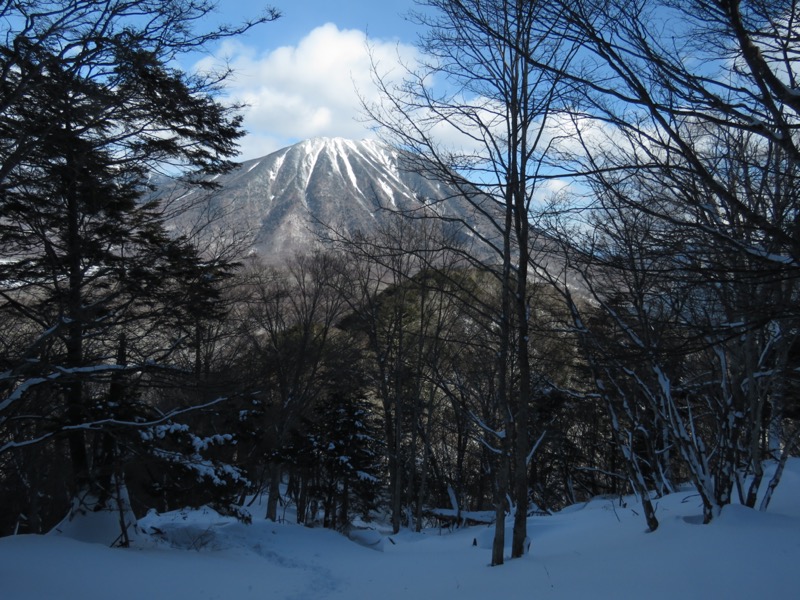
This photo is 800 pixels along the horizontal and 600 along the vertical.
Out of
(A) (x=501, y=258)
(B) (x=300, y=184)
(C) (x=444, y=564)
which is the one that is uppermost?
(B) (x=300, y=184)

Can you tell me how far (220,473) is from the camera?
11.2 metres

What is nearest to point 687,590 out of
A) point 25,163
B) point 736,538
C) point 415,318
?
point 736,538

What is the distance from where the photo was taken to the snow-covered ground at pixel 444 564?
5.32m

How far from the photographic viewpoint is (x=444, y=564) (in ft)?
33.8

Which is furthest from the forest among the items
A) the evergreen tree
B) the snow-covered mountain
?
the snow-covered mountain

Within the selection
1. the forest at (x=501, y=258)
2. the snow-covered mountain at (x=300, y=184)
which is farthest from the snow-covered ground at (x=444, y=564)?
the snow-covered mountain at (x=300, y=184)

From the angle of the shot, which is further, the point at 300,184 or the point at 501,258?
the point at 300,184

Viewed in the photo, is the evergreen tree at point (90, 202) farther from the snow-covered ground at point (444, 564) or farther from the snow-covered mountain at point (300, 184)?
the snow-covered mountain at point (300, 184)

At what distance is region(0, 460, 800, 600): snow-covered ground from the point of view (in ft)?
17.5

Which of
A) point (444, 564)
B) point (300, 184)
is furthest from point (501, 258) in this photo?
point (300, 184)

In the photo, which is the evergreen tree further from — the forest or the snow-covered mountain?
the snow-covered mountain

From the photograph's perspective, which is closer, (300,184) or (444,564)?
(444,564)

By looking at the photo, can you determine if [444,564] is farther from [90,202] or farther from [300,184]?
[300,184]

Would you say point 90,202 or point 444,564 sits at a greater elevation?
point 90,202
